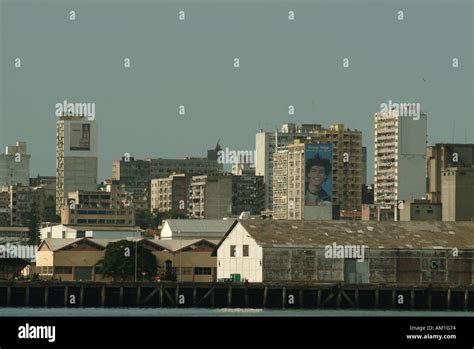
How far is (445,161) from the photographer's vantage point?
19550cm

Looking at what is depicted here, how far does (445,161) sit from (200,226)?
4725cm

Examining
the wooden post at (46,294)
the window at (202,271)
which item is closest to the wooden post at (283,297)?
the wooden post at (46,294)

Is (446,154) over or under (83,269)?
over

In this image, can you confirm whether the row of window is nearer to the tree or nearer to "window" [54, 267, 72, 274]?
the tree

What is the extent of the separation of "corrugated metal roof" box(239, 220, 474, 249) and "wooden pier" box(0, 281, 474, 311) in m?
6.68
